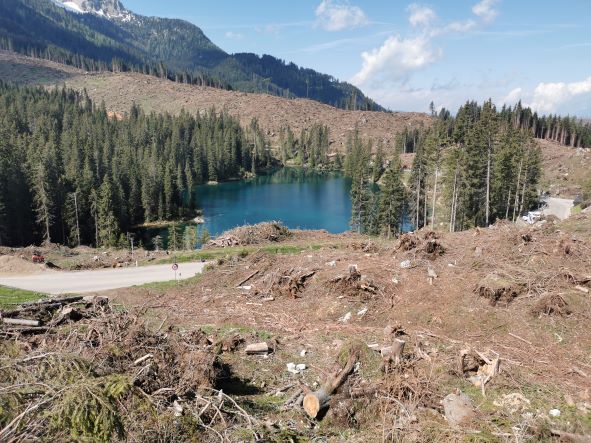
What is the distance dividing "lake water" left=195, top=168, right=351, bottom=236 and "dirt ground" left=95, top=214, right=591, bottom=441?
5276cm

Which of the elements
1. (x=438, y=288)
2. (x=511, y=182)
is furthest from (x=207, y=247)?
(x=511, y=182)

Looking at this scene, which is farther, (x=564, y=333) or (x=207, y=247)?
(x=207, y=247)

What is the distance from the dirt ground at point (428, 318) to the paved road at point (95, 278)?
4755 millimetres

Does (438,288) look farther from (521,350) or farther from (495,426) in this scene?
(495,426)

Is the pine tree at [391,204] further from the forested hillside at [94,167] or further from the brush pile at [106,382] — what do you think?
the brush pile at [106,382]

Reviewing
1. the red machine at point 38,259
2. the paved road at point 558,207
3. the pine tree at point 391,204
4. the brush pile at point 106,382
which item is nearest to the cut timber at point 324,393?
the brush pile at point 106,382

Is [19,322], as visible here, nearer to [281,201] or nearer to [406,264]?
[406,264]

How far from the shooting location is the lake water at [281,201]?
82188mm

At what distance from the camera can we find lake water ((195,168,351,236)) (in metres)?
82.2

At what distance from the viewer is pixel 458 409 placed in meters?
9.39

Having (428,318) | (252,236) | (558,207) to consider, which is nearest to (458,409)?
(428,318)

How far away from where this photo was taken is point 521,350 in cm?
1312

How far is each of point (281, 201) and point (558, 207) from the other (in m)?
58.0

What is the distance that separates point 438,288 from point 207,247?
80.1ft
